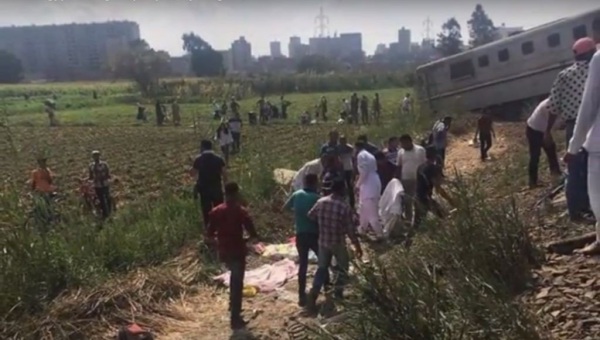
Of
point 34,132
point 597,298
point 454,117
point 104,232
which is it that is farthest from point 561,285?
point 34,132

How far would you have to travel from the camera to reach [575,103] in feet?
21.3

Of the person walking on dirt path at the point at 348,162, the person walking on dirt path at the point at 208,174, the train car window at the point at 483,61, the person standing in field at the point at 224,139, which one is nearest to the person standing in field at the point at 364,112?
the train car window at the point at 483,61

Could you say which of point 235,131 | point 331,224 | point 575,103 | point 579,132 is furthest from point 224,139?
point 579,132

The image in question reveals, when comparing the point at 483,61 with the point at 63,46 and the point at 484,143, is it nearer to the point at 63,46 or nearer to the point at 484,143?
the point at 484,143

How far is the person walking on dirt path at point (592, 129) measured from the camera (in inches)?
170

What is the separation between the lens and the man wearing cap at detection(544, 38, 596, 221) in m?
5.75

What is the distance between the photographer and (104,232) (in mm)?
8578

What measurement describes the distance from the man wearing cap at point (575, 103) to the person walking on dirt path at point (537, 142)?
221 cm

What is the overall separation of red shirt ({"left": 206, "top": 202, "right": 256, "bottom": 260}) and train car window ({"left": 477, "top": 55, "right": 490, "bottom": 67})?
1566 centimetres

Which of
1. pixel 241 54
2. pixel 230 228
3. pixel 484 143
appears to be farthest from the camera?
pixel 241 54

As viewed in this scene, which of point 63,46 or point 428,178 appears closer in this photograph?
point 428,178

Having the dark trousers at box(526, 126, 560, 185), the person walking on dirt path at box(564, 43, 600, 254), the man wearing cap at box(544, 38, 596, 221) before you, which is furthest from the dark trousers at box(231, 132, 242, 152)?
the person walking on dirt path at box(564, 43, 600, 254)

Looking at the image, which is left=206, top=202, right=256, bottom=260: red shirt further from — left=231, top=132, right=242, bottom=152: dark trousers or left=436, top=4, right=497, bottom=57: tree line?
left=436, top=4, right=497, bottom=57: tree line

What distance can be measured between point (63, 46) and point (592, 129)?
123m
